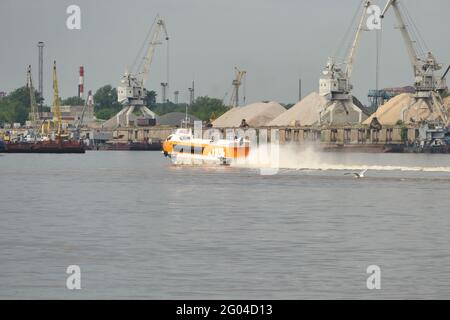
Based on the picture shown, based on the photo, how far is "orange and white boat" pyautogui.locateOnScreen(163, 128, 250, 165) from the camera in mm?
169000

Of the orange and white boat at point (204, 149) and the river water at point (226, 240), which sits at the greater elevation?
the orange and white boat at point (204, 149)

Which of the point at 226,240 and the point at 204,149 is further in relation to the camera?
the point at 204,149

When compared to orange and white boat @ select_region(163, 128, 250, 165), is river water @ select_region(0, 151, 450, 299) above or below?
below

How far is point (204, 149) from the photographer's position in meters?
172

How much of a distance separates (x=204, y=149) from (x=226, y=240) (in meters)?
110

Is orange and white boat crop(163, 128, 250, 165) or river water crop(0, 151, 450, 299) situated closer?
river water crop(0, 151, 450, 299)

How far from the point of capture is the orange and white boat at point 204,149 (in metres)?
169

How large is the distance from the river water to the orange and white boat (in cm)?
5585

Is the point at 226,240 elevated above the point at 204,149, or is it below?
below

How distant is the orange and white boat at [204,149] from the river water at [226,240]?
55.9 m
